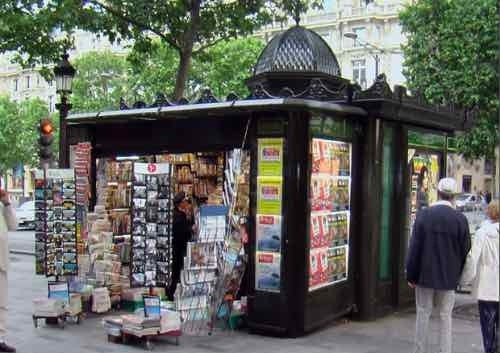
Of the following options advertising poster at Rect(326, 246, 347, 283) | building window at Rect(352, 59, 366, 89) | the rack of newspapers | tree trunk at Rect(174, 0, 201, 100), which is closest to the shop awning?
the rack of newspapers

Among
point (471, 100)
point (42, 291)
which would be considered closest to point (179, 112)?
point (42, 291)

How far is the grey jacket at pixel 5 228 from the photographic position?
684 cm

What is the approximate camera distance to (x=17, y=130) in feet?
178

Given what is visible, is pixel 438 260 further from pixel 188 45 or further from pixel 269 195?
pixel 188 45

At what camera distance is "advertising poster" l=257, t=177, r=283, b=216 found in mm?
7656

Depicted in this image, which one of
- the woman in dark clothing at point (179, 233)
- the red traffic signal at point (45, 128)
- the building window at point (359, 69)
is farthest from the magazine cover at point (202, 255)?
the building window at point (359, 69)

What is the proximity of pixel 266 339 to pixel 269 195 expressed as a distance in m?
1.69

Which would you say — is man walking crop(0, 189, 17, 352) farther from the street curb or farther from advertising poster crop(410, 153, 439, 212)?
the street curb

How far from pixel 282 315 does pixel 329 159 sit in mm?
2013

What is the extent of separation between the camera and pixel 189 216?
9.91m

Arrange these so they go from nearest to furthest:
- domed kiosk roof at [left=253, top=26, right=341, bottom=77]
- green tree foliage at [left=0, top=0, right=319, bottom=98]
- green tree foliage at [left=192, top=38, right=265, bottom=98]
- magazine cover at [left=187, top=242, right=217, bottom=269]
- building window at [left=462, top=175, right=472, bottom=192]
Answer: magazine cover at [left=187, top=242, right=217, bottom=269], domed kiosk roof at [left=253, top=26, right=341, bottom=77], green tree foliage at [left=0, top=0, right=319, bottom=98], green tree foliage at [left=192, top=38, right=265, bottom=98], building window at [left=462, top=175, right=472, bottom=192]

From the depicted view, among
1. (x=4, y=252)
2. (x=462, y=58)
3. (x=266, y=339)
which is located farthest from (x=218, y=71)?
(x=4, y=252)

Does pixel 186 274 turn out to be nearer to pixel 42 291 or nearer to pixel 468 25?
pixel 42 291

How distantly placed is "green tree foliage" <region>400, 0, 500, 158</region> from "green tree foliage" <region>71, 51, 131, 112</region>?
2729cm
